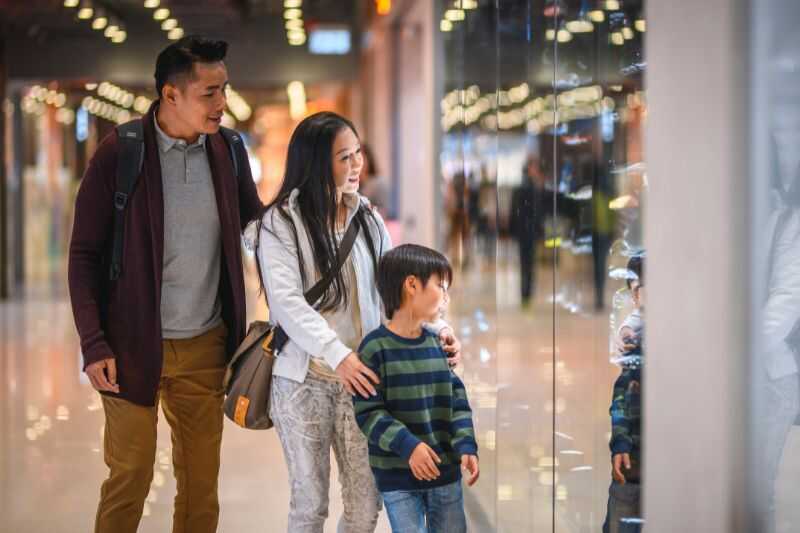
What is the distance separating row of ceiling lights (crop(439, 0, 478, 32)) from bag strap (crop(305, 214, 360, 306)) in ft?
7.51

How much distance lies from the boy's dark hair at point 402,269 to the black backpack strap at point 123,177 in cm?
74

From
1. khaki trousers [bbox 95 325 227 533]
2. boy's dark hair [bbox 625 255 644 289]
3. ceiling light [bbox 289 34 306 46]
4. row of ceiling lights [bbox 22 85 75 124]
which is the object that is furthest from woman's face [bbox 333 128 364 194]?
row of ceiling lights [bbox 22 85 75 124]

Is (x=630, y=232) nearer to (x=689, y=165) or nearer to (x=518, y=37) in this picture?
(x=689, y=165)

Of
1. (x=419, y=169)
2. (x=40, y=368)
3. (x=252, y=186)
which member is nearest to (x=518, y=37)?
(x=252, y=186)

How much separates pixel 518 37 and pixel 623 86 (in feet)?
4.34

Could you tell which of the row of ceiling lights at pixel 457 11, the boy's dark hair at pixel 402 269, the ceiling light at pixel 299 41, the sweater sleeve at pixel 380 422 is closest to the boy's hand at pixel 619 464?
the sweater sleeve at pixel 380 422

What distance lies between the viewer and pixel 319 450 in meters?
2.81

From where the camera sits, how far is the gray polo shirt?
3.08 m

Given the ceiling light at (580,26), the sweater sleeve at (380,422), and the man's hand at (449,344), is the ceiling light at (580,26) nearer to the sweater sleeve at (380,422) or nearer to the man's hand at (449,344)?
the man's hand at (449,344)

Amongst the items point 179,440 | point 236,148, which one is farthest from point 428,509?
point 236,148

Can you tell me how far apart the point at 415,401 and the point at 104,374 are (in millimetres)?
868

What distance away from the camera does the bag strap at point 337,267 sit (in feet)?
9.17

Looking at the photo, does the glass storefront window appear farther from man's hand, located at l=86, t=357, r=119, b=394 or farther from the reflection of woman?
man's hand, located at l=86, t=357, r=119, b=394

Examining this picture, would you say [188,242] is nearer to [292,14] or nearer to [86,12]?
[86,12]
